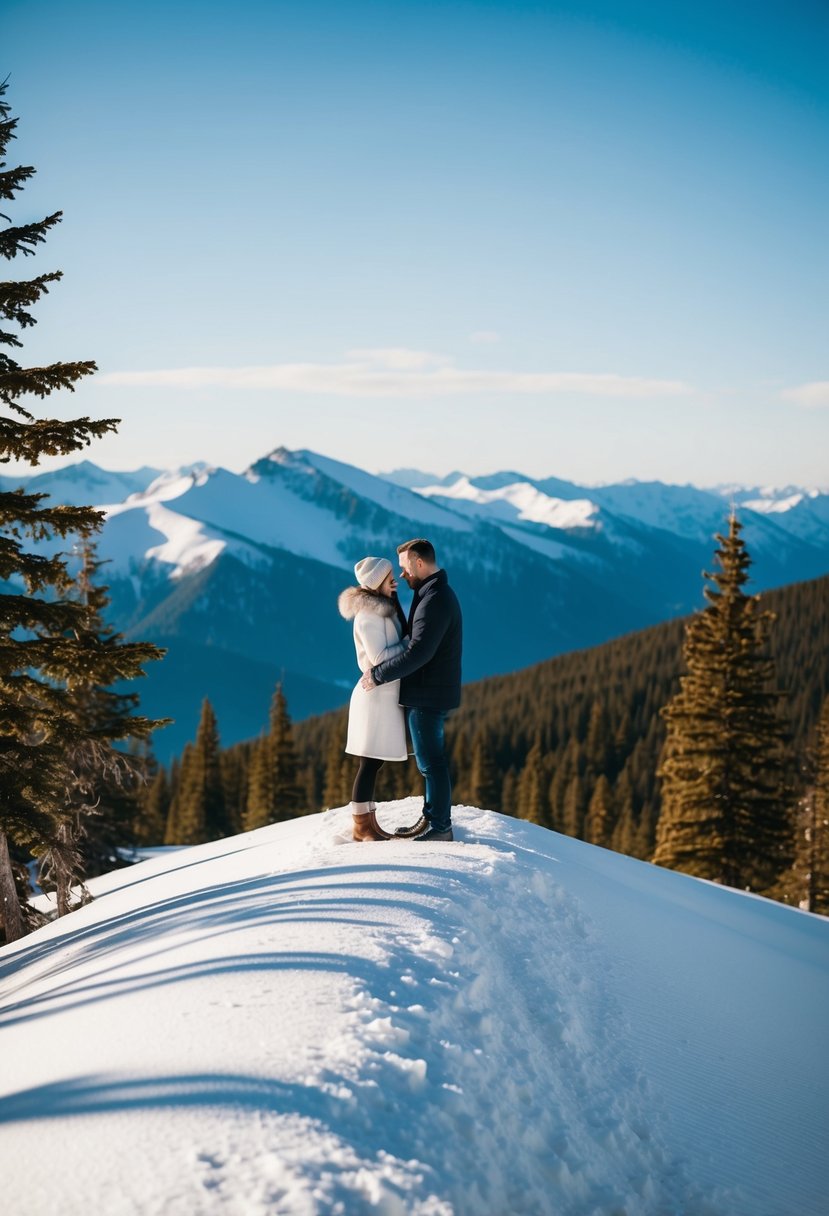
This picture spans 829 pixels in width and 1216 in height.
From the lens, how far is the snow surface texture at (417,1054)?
3.54 meters


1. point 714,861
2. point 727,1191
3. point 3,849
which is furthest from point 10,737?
point 714,861

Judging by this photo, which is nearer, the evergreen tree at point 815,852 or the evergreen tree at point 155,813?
the evergreen tree at point 815,852

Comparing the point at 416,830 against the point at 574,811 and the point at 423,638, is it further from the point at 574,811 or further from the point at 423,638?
the point at 574,811

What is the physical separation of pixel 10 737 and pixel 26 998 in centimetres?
471

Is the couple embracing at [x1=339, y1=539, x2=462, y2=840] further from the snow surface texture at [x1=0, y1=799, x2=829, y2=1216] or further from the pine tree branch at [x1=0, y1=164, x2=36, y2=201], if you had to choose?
the pine tree branch at [x1=0, y1=164, x2=36, y2=201]

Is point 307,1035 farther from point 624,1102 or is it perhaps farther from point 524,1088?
point 624,1102

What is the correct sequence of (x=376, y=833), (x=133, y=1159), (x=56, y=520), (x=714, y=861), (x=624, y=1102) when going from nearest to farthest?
(x=133, y=1159), (x=624, y=1102), (x=376, y=833), (x=56, y=520), (x=714, y=861)

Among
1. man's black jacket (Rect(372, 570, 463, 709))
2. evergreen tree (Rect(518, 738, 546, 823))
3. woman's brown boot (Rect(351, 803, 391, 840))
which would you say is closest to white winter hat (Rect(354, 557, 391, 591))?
man's black jacket (Rect(372, 570, 463, 709))

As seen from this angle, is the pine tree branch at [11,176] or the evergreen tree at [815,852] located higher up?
the pine tree branch at [11,176]

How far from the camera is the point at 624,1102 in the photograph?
16.5ft

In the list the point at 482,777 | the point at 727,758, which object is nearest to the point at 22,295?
the point at 727,758

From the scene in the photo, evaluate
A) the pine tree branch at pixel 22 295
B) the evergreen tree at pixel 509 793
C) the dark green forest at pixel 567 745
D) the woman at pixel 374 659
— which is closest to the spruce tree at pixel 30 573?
the pine tree branch at pixel 22 295

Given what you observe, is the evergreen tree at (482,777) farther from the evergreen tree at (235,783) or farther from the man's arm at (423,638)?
the man's arm at (423,638)

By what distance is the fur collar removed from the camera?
787 centimetres
